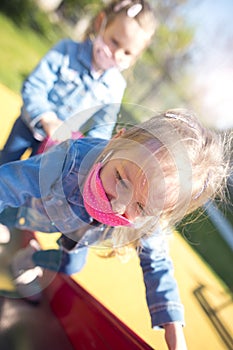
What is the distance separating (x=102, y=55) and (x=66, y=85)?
0.08m

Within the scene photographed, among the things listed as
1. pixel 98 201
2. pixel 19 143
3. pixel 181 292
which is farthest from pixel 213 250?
pixel 98 201

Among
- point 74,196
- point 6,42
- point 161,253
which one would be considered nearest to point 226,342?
point 161,253

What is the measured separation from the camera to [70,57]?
0.69 meters

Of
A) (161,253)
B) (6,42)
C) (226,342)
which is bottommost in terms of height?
(226,342)

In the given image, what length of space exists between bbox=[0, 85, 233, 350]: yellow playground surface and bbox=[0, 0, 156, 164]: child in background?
186 mm

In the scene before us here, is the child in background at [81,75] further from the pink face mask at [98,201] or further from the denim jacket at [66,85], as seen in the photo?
the pink face mask at [98,201]

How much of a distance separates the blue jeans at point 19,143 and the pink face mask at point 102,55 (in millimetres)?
165

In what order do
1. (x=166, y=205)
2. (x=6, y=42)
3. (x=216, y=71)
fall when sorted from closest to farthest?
(x=166, y=205) < (x=6, y=42) < (x=216, y=71)

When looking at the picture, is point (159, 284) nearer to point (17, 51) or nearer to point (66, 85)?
point (66, 85)

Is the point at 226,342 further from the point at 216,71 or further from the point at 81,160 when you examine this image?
the point at 216,71

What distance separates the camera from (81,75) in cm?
70

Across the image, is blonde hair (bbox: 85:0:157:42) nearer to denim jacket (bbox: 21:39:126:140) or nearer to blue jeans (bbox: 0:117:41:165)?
denim jacket (bbox: 21:39:126:140)

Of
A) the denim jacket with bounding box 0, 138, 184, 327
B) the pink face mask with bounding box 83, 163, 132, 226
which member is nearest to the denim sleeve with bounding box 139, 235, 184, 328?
the denim jacket with bounding box 0, 138, 184, 327

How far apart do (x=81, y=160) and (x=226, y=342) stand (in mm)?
510
